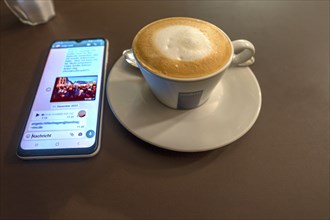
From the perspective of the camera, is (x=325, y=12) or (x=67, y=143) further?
(x=325, y=12)

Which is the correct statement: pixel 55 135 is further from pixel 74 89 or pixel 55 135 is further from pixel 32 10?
pixel 32 10

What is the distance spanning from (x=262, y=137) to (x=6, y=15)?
1.99 feet

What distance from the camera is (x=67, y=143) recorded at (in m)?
0.35

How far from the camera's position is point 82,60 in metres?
0.45

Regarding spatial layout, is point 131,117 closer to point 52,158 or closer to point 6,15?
point 52,158

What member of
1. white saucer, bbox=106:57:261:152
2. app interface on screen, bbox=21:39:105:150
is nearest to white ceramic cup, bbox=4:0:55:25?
app interface on screen, bbox=21:39:105:150

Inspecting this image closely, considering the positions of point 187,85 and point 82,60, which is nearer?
point 187,85

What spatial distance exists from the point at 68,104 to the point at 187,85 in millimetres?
203

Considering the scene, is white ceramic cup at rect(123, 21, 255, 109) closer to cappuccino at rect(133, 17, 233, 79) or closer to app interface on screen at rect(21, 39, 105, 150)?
cappuccino at rect(133, 17, 233, 79)

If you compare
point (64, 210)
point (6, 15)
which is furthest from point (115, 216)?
point (6, 15)

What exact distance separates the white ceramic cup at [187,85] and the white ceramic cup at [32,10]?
327 mm

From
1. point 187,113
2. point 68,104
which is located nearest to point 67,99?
point 68,104

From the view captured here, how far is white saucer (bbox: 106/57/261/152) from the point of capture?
1.09 ft

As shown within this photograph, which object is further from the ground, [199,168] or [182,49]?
[182,49]
